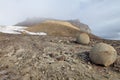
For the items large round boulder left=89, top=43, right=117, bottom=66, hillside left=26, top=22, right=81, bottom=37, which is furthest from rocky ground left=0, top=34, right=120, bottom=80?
hillside left=26, top=22, right=81, bottom=37

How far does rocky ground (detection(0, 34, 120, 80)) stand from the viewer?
16.2 metres

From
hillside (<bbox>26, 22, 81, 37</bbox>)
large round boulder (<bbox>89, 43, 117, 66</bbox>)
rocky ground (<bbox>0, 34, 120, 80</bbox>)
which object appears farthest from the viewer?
hillside (<bbox>26, 22, 81, 37</bbox>)

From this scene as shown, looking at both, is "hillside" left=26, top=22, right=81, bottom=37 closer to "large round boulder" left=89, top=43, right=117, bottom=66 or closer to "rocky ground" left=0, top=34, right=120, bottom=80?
"rocky ground" left=0, top=34, right=120, bottom=80

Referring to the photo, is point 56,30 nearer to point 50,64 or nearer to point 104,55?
point 50,64

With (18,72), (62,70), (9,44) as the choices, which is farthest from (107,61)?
(9,44)

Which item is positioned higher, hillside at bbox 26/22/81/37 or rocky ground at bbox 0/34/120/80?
hillside at bbox 26/22/81/37

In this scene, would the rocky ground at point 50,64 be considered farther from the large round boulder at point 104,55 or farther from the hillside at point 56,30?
the hillside at point 56,30

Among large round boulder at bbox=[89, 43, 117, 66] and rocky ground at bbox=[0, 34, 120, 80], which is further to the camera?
large round boulder at bbox=[89, 43, 117, 66]

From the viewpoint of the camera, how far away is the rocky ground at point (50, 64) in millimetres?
16250

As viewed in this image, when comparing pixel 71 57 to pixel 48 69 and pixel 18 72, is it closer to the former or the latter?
pixel 48 69

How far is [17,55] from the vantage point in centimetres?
1950

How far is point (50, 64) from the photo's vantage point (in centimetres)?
1741

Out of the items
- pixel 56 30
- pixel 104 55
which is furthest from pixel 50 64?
pixel 56 30

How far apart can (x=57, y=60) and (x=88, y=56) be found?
2100 millimetres
